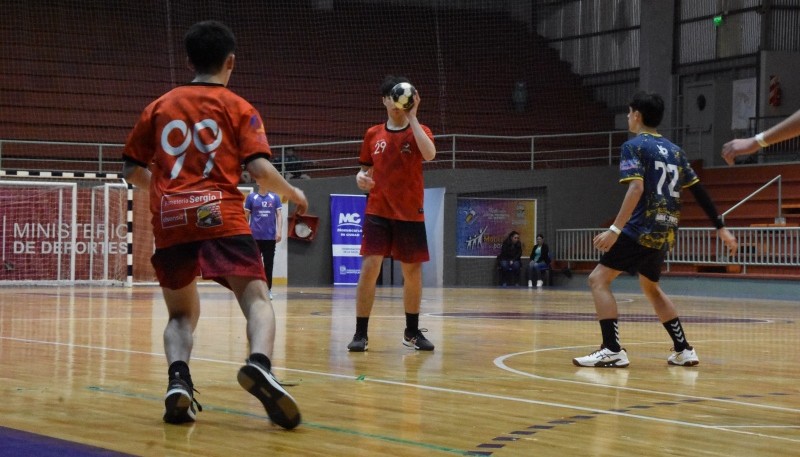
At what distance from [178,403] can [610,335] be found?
372 centimetres

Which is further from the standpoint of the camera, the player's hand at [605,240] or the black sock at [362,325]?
the black sock at [362,325]

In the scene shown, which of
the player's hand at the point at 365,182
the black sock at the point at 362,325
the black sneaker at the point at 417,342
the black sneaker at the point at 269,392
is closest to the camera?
the black sneaker at the point at 269,392

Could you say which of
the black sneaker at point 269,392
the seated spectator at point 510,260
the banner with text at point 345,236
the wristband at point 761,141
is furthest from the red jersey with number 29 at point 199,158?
the seated spectator at point 510,260

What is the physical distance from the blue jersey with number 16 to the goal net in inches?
672

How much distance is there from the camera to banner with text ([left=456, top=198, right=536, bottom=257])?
91.3 feet

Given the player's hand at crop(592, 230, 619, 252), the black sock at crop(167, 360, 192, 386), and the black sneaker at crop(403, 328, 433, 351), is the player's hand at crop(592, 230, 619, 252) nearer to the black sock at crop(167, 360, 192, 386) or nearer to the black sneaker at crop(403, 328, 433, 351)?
the black sneaker at crop(403, 328, 433, 351)

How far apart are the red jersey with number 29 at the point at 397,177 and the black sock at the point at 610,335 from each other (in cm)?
161

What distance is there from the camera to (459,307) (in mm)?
15891

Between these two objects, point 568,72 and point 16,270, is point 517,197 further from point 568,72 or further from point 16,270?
point 16,270

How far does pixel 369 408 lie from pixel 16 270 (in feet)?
63.2

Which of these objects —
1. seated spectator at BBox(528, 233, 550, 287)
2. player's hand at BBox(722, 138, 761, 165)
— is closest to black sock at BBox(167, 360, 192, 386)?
player's hand at BBox(722, 138, 761, 165)

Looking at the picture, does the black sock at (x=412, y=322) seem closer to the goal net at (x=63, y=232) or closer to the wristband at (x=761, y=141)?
the wristband at (x=761, y=141)

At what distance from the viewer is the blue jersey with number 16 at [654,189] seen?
24.8 ft

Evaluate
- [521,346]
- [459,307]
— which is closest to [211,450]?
[521,346]
